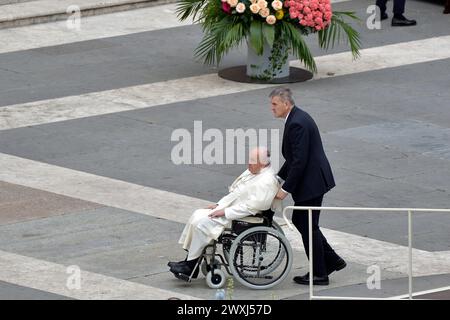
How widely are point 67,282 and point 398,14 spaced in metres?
11.8

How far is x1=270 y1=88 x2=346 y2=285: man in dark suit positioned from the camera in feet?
40.2

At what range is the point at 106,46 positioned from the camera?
2173 cm

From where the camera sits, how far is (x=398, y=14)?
22797mm

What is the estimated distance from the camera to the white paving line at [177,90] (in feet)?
59.7

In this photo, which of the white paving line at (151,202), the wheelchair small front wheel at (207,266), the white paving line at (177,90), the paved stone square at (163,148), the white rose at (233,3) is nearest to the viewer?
the wheelchair small front wheel at (207,266)

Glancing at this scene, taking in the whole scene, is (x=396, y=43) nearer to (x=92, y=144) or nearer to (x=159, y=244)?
(x=92, y=144)

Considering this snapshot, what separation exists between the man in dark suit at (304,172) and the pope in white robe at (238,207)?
0.15m

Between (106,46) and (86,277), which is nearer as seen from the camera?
(86,277)

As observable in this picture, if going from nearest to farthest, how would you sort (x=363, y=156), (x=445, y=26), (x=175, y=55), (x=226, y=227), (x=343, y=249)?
1. (x=226, y=227)
2. (x=343, y=249)
3. (x=363, y=156)
4. (x=175, y=55)
5. (x=445, y=26)

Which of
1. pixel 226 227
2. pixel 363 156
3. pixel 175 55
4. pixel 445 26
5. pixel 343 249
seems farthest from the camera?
pixel 445 26

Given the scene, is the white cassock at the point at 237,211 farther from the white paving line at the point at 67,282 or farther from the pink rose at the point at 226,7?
the pink rose at the point at 226,7

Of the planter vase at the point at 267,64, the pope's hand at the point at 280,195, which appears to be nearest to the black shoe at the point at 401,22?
the planter vase at the point at 267,64

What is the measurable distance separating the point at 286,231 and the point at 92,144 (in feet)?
12.5

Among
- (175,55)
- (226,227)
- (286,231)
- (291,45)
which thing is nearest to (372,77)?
(291,45)
